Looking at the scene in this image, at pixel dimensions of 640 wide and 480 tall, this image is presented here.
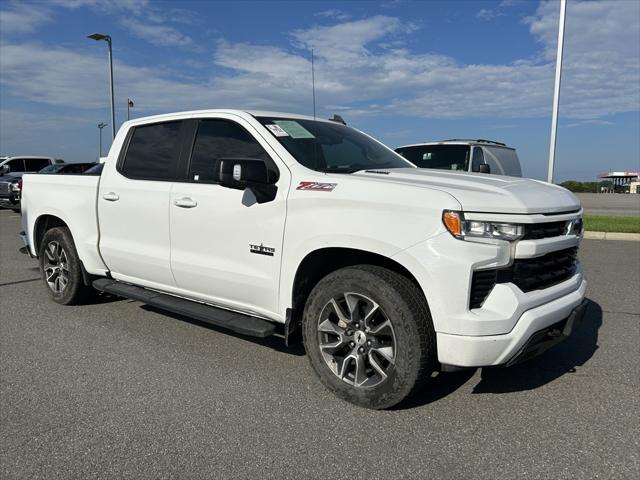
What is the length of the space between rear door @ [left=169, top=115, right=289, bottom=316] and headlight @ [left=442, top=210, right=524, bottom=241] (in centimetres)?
A: 114

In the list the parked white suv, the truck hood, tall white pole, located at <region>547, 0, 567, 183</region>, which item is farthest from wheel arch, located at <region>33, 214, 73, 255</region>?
tall white pole, located at <region>547, 0, 567, 183</region>

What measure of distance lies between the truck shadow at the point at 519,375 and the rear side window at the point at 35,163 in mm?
22250

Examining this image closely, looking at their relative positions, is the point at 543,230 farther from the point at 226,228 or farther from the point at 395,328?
the point at 226,228

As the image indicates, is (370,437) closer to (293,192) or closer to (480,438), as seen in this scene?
(480,438)

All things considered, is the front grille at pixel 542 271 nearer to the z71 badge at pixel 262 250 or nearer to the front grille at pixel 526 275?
the front grille at pixel 526 275

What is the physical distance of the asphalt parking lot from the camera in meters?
2.68

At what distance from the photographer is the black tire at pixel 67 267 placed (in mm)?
5414

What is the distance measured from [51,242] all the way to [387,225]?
414 cm

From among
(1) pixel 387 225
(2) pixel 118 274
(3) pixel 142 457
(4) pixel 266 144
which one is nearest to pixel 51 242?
(2) pixel 118 274

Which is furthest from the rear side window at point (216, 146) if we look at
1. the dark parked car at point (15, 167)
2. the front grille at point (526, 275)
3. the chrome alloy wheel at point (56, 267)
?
the dark parked car at point (15, 167)

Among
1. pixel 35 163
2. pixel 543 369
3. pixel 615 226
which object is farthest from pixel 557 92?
pixel 35 163

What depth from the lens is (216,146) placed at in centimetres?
419

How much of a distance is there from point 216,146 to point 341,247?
1519 millimetres

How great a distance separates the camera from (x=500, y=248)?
9.39 feet
